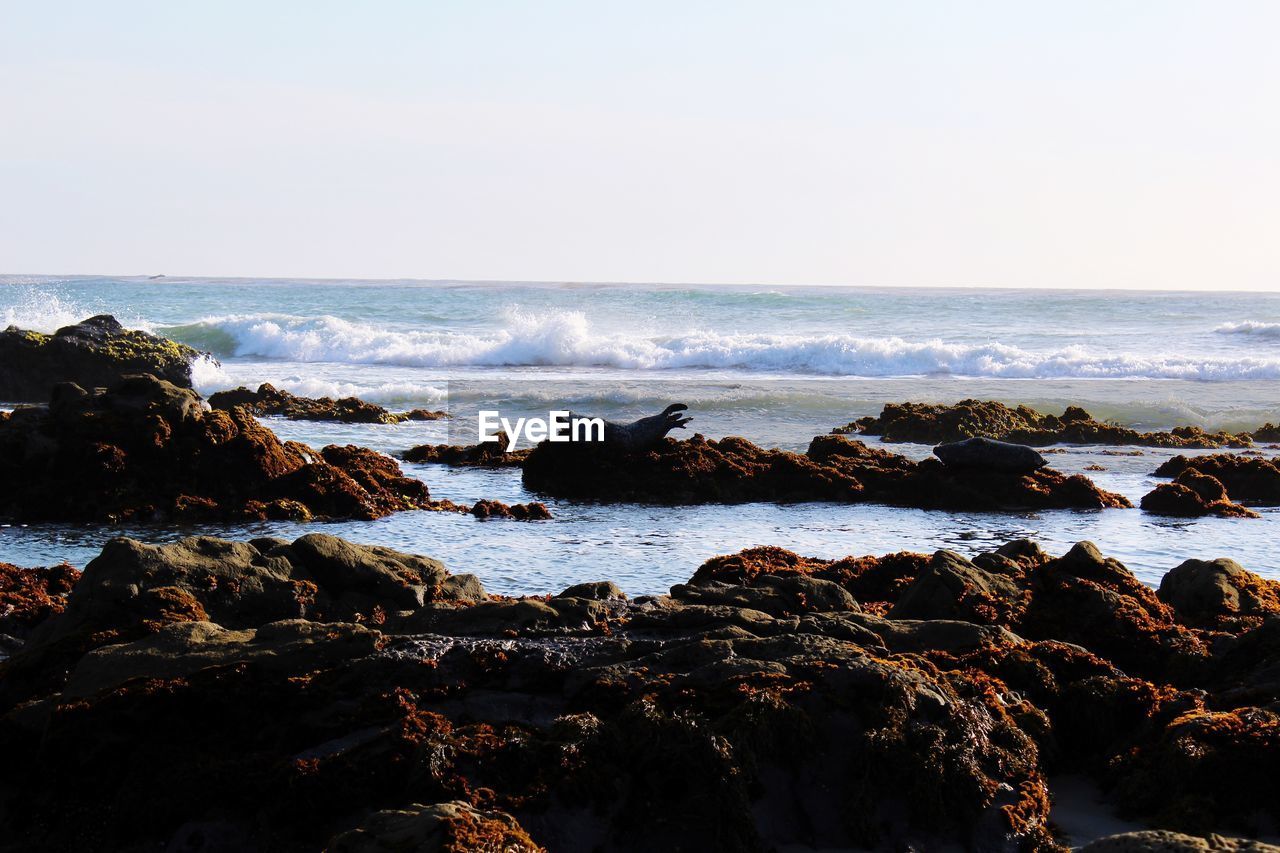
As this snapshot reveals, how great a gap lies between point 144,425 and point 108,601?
7.59 metres

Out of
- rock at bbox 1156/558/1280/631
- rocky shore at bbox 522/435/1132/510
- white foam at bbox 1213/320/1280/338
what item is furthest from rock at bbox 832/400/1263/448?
white foam at bbox 1213/320/1280/338

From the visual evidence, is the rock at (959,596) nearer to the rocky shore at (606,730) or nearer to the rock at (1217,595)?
the rocky shore at (606,730)

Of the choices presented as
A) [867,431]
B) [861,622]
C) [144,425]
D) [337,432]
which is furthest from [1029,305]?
[861,622]

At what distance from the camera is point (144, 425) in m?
14.3

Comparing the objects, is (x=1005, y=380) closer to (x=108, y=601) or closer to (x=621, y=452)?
(x=621, y=452)

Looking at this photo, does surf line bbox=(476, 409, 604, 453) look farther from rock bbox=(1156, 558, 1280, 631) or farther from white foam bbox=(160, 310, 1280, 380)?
white foam bbox=(160, 310, 1280, 380)

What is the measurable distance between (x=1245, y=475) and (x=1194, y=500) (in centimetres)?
221

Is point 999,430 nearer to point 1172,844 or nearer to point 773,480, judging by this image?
point 773,480

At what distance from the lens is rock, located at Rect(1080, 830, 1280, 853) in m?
4.01

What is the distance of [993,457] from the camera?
1561cm

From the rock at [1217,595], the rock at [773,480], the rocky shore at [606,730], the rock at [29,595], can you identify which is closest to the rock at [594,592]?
the rocky shore at [606,730]

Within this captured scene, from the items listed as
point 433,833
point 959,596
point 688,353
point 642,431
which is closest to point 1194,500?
point 642,431

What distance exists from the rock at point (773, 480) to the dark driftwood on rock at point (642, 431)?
4.1 inches

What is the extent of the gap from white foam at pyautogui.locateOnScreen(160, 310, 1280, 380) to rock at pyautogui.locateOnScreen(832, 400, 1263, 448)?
1510 centimetres
